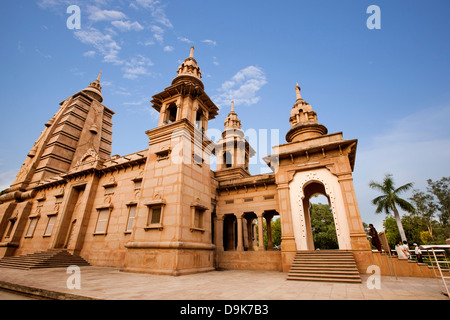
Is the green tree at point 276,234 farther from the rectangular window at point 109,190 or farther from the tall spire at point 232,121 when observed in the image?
the rectangular window at point 109,190

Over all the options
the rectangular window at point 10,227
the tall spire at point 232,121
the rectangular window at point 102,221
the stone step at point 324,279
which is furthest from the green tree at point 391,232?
the rectangular window at point 10,227

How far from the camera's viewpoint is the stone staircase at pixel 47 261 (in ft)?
45.4

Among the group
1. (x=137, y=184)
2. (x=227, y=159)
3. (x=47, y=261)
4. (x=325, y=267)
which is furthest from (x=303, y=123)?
(x=47, y=261)

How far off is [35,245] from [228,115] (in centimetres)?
2424

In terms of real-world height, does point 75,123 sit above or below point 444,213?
above

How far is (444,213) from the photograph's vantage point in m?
36.4

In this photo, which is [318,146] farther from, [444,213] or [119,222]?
[444,213]

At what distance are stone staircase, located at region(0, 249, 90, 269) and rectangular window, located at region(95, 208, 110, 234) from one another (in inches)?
91.7

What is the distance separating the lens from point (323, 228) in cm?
3694

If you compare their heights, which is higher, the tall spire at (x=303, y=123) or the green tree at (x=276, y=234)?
the tall spire at (x=303, y=123)

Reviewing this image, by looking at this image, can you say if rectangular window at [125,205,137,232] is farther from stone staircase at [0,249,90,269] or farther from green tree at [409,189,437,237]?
green tree at [409,189,437,237]

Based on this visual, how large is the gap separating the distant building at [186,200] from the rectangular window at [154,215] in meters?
0.06
